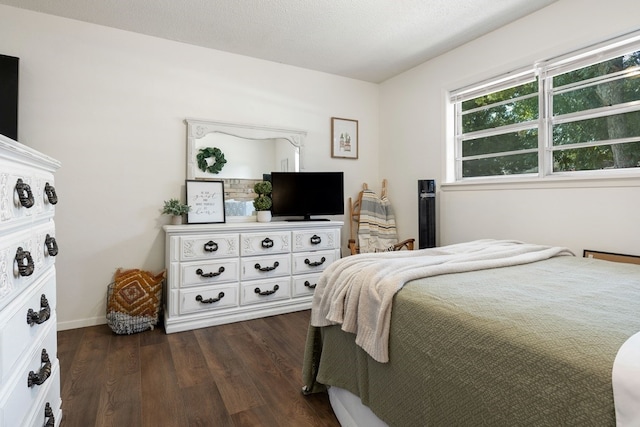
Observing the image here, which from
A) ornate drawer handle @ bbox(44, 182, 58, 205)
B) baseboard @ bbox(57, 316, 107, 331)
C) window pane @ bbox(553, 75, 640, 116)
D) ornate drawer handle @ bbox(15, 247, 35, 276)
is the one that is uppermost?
window pane @ bbox(553, 75, 640, 116)

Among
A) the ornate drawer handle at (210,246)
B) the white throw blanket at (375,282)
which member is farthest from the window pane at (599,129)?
the ornate drawer handle at (210,246)

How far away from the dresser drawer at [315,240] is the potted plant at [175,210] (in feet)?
3.28

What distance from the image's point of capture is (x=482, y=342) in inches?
34.4

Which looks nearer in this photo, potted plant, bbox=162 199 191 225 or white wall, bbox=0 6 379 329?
white wall, bbox=0 6 379 329

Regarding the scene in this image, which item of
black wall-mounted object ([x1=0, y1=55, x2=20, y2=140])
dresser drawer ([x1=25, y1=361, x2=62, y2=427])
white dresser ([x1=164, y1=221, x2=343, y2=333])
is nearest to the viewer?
dresser drawer ([x1=25, y1=361, x2=62, y2=427])

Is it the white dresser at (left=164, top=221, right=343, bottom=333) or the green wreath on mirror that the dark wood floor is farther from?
the green wreath on mirror

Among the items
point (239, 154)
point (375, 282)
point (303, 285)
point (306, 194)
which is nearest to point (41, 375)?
point (375, 282)

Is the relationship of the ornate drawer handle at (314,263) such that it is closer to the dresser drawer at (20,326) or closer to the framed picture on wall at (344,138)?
the framed picture on wall at (344,138)

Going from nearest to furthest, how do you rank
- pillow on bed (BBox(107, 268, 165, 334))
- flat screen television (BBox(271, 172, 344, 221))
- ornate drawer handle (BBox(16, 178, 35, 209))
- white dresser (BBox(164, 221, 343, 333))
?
ornate drawer handle (BBox(16, 178, 35, 209))
pillow on bed (BBox(107, 268, 165, 334))
white dresser (BBox(164, 221, 343, 333))
flat screen television (BBox(271, 172, 344, 221))

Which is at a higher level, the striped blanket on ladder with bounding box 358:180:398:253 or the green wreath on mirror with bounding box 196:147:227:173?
the green wreath on mirror with bounding box 196:147:227:173

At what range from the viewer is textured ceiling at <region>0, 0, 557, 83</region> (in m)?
2.51

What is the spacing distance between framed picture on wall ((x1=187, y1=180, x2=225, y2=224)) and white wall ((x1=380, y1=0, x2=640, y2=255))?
198 centimetres

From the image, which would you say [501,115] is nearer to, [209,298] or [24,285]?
[209,298]

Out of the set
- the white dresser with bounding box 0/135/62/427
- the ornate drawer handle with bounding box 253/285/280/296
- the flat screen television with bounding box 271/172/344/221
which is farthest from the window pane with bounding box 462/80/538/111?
the white dresser with bounding box 0/135/62/427
